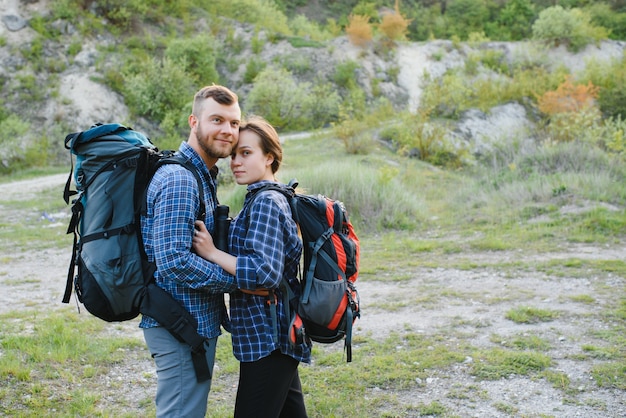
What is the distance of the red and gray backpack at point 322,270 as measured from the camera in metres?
2.40

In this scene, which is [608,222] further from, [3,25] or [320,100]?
[3,25]

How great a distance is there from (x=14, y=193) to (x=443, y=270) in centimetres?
1111

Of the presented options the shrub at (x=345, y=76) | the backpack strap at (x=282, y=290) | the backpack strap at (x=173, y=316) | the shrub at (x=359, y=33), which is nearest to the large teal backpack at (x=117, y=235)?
the backpack strap at (x=173, y=316)

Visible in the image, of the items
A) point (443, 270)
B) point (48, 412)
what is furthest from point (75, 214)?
point (443, 270)

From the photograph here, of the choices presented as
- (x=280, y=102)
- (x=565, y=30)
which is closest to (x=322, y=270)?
(x=280, y=102)

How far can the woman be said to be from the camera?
2.28 m

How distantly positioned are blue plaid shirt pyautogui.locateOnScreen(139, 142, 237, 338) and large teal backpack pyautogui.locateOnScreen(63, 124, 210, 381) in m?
0.04

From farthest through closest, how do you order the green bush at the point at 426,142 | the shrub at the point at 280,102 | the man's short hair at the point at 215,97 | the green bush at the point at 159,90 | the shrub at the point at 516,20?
the shrub at the point at 516,20
the shrub at the point at 280,102
the green bush at the point at 159,90
the green bush at the point at 426,142
the man's short hair at the point at 215,97

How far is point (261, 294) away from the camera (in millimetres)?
2373

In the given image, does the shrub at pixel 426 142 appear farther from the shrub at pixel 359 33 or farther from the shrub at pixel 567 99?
the shrub at pixel 359 33

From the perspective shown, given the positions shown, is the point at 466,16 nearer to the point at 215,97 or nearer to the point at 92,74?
the point at 92,74

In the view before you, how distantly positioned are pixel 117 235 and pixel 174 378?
1.95 ft

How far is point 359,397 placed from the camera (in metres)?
4.12

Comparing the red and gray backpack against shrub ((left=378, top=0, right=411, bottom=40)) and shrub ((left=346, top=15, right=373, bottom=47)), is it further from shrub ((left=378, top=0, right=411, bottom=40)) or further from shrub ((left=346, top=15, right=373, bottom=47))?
shrub ((left=378, top=0, right=411, bottom=40))
